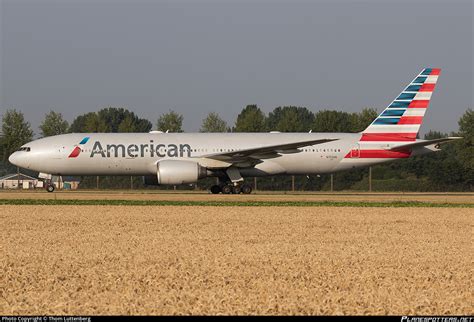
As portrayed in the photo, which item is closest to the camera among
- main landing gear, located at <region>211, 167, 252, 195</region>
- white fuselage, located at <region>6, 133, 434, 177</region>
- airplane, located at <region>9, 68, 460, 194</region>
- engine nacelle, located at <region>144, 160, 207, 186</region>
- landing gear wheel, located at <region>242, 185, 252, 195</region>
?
engine nacelle, located at <region>144, 160, 207, 186</region>

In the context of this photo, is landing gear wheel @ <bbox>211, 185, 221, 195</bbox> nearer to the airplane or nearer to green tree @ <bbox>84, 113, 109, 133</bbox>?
the airplane

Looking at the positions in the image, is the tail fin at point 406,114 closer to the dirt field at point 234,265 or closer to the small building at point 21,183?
the dirt field at point 234,265

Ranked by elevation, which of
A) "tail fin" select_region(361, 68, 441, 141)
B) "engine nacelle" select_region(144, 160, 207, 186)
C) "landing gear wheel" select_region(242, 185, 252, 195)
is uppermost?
"tail fin" select_region(361, 68, 441, 141)

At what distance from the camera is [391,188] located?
189ft

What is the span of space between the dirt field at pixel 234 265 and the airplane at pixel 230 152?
15.7m

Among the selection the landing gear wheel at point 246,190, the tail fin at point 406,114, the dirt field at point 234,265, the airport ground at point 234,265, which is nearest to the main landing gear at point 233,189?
the landing gear wheel at point 246,190

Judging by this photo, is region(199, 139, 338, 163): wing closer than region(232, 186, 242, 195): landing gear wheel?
Yes

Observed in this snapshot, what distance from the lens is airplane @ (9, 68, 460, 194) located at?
39500 mm

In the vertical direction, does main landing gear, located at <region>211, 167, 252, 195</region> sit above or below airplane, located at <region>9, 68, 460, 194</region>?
below

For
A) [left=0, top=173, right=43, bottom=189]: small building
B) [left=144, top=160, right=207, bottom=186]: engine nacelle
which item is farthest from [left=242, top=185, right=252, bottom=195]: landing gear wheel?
[left=0, top=173, right=43, bottom=189]: small building

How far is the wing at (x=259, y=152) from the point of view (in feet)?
126

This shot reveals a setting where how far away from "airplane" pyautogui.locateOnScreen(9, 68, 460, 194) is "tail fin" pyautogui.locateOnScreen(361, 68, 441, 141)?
0.17 ft

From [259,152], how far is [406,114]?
8.78 meters

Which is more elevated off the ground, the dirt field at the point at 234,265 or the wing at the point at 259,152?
the wing at the point at 259,152
